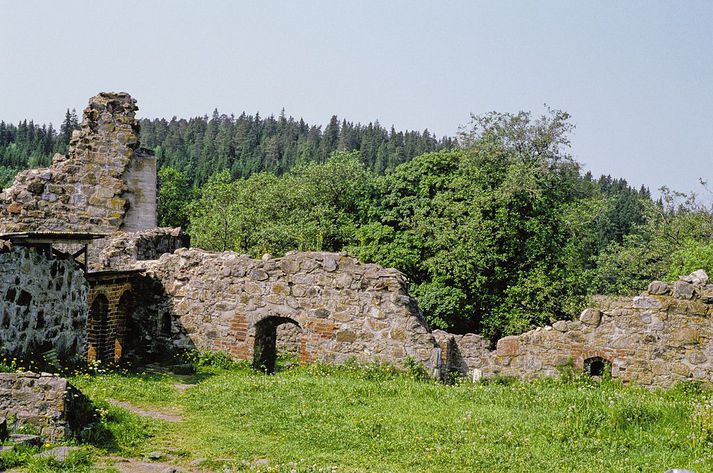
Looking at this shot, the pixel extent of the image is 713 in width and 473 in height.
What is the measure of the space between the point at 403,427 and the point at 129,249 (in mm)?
9550

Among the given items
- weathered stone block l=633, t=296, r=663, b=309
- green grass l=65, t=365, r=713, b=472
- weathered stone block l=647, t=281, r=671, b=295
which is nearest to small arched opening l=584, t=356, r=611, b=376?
weathered stone block l=633, t=296, r=663, b=309

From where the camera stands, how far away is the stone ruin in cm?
1191

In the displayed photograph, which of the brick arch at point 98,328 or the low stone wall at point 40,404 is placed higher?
the brick arch at point 98,328

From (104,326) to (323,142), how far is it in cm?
10301

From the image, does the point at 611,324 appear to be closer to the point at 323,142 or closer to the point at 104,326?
the point at 104,326

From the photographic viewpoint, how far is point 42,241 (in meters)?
11.3

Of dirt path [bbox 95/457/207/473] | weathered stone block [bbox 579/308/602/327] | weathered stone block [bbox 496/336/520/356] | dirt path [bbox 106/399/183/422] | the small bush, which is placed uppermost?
weathered stone block [bbox 579/308/602/327]

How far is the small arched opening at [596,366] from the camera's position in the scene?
44.3 feet

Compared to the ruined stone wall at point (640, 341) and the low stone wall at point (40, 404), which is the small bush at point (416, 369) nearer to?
the ruined stone wall at point (640, 341)

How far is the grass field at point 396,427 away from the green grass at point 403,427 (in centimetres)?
2

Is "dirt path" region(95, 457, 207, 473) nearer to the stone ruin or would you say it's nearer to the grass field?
the grass field

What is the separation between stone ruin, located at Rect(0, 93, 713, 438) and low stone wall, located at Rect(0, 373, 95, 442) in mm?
2854

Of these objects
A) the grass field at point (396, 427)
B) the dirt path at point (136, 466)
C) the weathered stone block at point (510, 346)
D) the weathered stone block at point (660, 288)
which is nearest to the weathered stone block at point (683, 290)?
the weathered stone block at point (660, 288)

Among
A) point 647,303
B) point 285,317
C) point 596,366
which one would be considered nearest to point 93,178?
point 285,317
